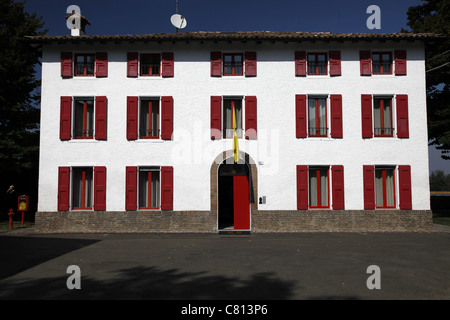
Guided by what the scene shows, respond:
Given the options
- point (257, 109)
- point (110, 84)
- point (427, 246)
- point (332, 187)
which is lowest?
point (427, 246)

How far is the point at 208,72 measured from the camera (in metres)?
14.8

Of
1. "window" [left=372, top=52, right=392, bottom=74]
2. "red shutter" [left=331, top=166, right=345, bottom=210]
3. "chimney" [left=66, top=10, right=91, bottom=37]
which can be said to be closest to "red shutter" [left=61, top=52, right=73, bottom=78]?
"chimney" [left=66, top=10, right=91, bottom=37]

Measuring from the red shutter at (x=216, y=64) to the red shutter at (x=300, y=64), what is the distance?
331 centimetres

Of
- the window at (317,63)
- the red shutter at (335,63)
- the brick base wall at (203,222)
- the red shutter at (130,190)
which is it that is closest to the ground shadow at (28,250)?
the brick base wall at (203,222)

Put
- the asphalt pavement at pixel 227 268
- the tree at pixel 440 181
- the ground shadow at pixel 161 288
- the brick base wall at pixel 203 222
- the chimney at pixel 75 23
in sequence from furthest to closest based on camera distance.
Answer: the tree at pixel 440 181
the chimney at pixel 75 23
the brick base wall at pixel 203 222
the asphalt pavement at pixel 227 268
the ground shadow at pixel 161 288

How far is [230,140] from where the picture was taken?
571 inches

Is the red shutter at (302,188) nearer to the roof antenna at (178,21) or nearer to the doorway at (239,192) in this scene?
the doorway at (239,192)

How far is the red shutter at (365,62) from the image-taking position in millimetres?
14609

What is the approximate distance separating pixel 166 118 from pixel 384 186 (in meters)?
9.84

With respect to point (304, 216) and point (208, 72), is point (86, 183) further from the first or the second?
point (304, 216)

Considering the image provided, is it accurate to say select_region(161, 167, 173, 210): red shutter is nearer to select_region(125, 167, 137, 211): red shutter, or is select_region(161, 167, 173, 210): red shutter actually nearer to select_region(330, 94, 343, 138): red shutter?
select_region(125, 167, 137, 211): red shutter

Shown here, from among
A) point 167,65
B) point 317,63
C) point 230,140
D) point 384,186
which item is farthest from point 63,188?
point 384,186
